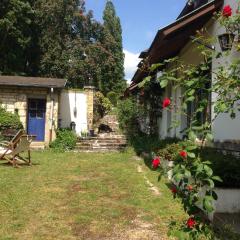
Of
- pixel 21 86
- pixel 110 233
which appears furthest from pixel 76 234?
pixel 21 86

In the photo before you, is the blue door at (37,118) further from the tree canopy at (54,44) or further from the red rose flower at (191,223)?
the red rose flower at (191,223)

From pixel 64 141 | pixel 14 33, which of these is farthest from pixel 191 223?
pixel 14 33

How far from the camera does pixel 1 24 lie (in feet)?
97.7

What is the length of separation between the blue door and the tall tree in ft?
50.5

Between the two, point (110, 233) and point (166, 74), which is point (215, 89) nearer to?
point (166, 74)

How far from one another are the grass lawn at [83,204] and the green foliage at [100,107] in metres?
13.1

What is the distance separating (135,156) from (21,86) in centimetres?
673

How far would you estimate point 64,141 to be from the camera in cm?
1759

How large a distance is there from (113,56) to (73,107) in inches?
612

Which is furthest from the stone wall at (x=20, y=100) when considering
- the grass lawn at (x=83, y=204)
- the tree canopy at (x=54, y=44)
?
the tree canopy at (x=54, y=44)

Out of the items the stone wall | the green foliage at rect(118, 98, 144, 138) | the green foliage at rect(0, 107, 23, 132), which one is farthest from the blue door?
the green foliage at rect(118, 98, 144, 138)

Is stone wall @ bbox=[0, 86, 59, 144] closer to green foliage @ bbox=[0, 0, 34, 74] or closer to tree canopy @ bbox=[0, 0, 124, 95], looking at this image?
green foliage @ bbox=[0, 0, 34, 74]

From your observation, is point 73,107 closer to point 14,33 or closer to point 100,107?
point 100,107

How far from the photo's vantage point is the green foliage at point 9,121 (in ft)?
58.2
